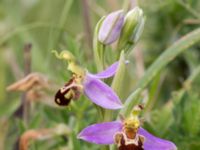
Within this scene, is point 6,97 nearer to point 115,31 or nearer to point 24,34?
point 24,34

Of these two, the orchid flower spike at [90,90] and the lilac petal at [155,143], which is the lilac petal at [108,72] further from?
the lilac petal at [155,143]

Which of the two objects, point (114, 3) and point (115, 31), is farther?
point (114, 3)

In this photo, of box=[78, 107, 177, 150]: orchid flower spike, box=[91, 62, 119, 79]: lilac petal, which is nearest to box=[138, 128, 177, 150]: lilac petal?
box=[78, 107, 177, 150]: orchid flower spike

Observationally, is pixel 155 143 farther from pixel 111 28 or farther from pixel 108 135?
pixel 111 28

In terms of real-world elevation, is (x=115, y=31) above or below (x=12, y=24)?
below

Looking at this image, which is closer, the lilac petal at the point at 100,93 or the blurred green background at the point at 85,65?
the lilac petal at the point at 100,93

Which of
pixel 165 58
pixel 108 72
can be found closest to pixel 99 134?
pixel 108 72

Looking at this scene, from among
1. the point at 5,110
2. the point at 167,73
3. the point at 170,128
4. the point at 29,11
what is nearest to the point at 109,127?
the point at 170,128

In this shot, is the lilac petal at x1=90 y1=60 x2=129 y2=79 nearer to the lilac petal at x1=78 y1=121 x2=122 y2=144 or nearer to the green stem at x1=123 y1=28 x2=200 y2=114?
the lilac petal at x1=78 y1=121 x2=122 y2=144

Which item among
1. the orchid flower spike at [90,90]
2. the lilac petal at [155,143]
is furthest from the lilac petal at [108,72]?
the lilac petal at [155,143]
